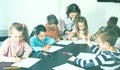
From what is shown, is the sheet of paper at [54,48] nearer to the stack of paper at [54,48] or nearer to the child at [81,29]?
the stack of paper at [54,48]

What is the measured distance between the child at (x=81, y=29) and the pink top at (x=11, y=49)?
0.90 metres

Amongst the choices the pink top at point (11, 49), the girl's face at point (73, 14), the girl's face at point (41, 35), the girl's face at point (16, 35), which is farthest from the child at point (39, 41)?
the girl's face at point (73, 14)

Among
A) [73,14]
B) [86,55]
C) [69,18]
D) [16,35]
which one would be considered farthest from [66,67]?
[69,18]

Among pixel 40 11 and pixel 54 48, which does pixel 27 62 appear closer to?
pixel 54 48

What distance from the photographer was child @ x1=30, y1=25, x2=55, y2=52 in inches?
103

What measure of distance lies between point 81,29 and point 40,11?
155 centimetres

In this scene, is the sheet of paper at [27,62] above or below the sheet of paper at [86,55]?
above

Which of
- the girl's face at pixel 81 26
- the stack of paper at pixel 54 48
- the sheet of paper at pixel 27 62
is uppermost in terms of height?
the girl's face at pixel 81 26

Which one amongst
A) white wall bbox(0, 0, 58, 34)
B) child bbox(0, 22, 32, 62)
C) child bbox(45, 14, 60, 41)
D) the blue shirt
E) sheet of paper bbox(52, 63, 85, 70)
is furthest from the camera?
white wall bbox(0, 0, 58, 34)

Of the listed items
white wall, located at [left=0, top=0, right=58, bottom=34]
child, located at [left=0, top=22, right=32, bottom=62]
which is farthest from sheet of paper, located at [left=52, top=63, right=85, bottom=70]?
white wall, located at [left=0, top=0, right=58, bottom=34]

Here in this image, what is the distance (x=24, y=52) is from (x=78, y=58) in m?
0.59

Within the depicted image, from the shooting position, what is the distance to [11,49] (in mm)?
2381

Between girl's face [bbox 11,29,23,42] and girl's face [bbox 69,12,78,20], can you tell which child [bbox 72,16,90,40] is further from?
girl's face [bbox 11,29,23,42]

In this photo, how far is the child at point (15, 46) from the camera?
2.28 meters
